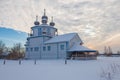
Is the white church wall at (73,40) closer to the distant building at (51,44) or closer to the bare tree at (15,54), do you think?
the distant building at (51,44)

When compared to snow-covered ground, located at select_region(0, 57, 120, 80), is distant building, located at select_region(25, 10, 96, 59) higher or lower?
higher

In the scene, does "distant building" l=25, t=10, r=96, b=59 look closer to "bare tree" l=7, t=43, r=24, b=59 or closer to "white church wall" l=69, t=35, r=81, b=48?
"white church wall" l=69, t=35, r=81, b=48

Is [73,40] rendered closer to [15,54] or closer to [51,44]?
[51,44]

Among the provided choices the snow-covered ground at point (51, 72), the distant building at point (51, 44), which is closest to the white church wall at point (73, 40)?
the distant building at point (51, 44)

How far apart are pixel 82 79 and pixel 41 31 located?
40.5 meters

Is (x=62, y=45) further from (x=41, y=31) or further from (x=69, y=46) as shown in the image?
(x=41, y=31)

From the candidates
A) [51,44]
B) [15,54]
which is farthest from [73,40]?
[15,54]

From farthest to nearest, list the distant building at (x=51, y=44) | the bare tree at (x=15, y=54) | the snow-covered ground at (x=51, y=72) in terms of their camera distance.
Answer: the bare tree at (x=15, y=54), the distant building at (x=51, y=44), the snow-covered ground at (x=51, y=72)

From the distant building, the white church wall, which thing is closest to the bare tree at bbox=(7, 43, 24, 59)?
the distant building

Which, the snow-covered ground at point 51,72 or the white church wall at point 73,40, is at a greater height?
the white church wall at point 73,40

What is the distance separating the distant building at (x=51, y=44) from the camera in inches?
1586

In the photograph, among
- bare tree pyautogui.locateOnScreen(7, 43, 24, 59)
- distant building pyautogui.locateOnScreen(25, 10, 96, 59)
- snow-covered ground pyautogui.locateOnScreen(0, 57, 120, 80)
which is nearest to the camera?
snow-covered ground pyautogui.locateOnScreen(0, 57, 120, 80)

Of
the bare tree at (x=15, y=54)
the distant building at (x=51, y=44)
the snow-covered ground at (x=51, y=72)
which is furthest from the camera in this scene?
the bare tree at (x=15, y=54)

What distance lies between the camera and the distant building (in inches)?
1586
